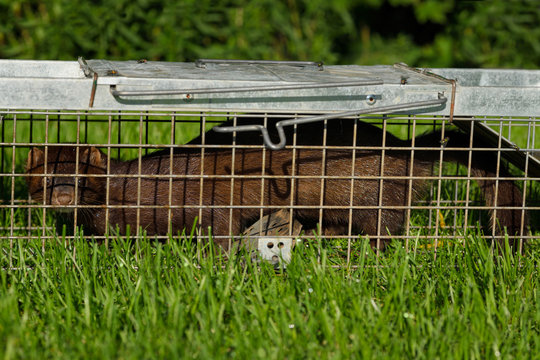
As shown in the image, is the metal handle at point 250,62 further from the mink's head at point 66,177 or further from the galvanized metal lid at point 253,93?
the mink's head at point 66,177

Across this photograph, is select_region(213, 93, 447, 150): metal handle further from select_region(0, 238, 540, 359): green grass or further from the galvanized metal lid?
select_region(0, 238, 540, 359): green grass

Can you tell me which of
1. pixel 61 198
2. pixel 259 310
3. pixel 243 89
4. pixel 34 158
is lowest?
pixel 259 310

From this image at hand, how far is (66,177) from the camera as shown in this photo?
3408 mm

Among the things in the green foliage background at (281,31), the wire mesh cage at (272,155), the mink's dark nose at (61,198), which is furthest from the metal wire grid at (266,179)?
the green foliage background at (281,31)

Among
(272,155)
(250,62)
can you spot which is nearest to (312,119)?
(250,62)

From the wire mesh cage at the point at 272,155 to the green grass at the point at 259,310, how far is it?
0.65ft

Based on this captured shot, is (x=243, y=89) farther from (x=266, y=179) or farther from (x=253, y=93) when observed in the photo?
(x=266, y=179)

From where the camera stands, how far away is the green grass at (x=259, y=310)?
219cm

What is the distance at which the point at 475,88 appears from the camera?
9.21 ft

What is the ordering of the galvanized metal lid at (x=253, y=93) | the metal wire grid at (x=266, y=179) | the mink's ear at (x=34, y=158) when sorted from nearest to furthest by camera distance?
the galvanized metal lid at (x=253, y=93) < the metal wire grid at (x=266, y=179) < the mink's ear at (x=34, y=158)

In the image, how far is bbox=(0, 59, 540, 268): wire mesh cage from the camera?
2674 millimetres

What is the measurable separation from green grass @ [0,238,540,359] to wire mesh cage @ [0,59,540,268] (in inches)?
7.8

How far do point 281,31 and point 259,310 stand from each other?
242 inches

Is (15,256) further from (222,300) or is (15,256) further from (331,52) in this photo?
(331,52)
